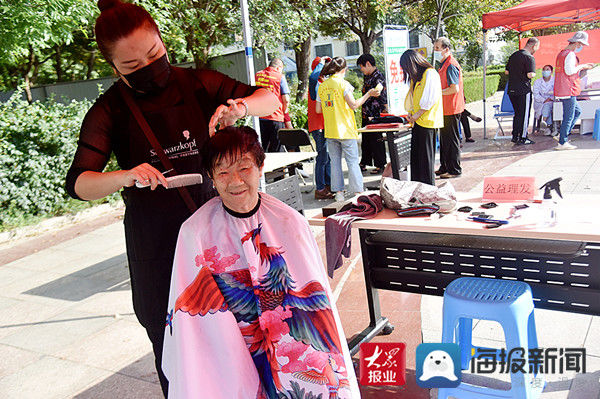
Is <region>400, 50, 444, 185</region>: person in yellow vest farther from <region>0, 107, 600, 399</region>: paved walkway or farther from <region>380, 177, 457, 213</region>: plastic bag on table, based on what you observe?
<region>380, 177, 457, 213</region>: plastic bag on table

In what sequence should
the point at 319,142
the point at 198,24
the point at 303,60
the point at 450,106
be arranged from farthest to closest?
1. the point at 303,60
2. the point at 198,24
3. the point at 450,106
4. the point at 319,142

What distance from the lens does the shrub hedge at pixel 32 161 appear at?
7.21 meters

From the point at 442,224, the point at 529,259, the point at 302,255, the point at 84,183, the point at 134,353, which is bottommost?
Result: the point at 134,353

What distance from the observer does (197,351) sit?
1932mm

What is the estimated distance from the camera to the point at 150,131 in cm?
212

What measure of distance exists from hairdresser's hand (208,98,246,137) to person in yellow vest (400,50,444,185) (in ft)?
15.7

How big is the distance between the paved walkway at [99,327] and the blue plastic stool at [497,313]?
14.5 inches

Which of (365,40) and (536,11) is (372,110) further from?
(365,40)

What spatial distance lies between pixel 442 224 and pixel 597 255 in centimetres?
78

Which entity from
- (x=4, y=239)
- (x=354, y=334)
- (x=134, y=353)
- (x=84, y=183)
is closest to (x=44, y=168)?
(x=4, y=239)

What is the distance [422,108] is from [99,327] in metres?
4.36

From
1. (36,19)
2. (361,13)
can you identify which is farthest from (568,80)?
(361,13)

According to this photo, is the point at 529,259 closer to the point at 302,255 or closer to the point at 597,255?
the point at 597,255

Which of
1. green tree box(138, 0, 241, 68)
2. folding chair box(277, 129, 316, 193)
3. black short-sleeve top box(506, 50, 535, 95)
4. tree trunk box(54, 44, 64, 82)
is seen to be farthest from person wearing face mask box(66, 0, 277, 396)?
tree trunk box(54, 44, 64, 82)
